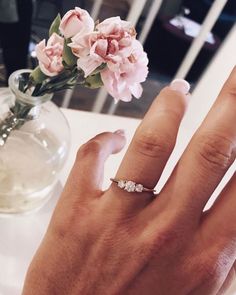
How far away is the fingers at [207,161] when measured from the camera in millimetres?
435

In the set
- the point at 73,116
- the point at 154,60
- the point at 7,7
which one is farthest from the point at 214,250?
the point at 154,60

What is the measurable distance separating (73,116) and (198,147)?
15.8 inches

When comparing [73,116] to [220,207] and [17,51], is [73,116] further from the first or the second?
[17,51]

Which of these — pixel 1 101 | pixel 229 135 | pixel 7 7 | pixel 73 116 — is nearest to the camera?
pixel 229 135

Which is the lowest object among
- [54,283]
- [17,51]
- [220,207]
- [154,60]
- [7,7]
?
[154,60]

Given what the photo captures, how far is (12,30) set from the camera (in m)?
1.51

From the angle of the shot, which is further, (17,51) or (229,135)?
(17,51)

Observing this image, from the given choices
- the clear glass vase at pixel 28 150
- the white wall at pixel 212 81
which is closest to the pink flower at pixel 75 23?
the clear glass vase at pixel 28 150

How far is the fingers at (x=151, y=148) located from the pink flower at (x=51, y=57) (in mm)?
118

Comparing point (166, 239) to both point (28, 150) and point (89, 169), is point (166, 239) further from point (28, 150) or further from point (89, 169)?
point (28, 150)

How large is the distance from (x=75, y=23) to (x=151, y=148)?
16 cm

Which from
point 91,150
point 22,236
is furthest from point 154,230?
point 22,236

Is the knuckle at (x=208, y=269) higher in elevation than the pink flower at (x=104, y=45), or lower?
lower

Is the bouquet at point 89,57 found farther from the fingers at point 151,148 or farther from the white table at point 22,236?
the white table at point 22,236
